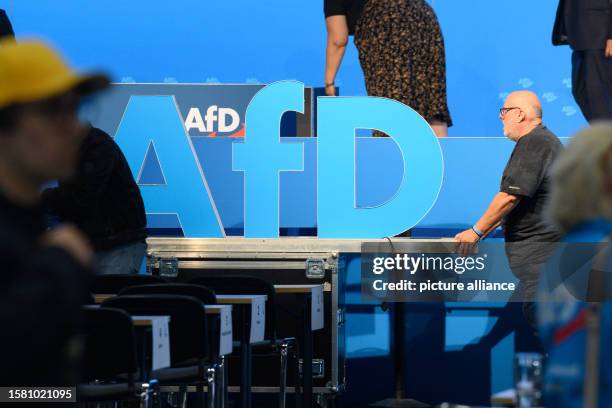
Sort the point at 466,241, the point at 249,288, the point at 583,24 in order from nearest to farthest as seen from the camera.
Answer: the point at 249,288, the point at 466,241, the point at 583,24

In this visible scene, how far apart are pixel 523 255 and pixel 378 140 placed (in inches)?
53.2

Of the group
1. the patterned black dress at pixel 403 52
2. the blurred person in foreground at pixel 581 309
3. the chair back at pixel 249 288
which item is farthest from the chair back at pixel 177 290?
the blurred person in foreground at pixel 581 309

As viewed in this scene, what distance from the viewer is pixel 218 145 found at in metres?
7.70

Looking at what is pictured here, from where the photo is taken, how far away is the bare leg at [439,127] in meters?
7.80

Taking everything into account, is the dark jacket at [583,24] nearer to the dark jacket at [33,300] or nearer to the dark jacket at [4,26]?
the dark jacket at [4,26]

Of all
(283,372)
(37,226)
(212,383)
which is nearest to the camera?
(37,226)

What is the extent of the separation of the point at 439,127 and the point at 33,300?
6.28 m

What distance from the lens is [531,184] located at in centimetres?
654

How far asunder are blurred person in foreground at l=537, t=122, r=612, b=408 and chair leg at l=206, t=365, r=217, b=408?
3.39m

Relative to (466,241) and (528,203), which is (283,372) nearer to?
(466,241)

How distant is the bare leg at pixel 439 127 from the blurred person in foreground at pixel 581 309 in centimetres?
551

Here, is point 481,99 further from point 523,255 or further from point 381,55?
point 523,255

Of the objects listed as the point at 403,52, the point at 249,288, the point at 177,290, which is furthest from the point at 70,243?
the point at 403,52

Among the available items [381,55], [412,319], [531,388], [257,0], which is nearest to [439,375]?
[412,319]
